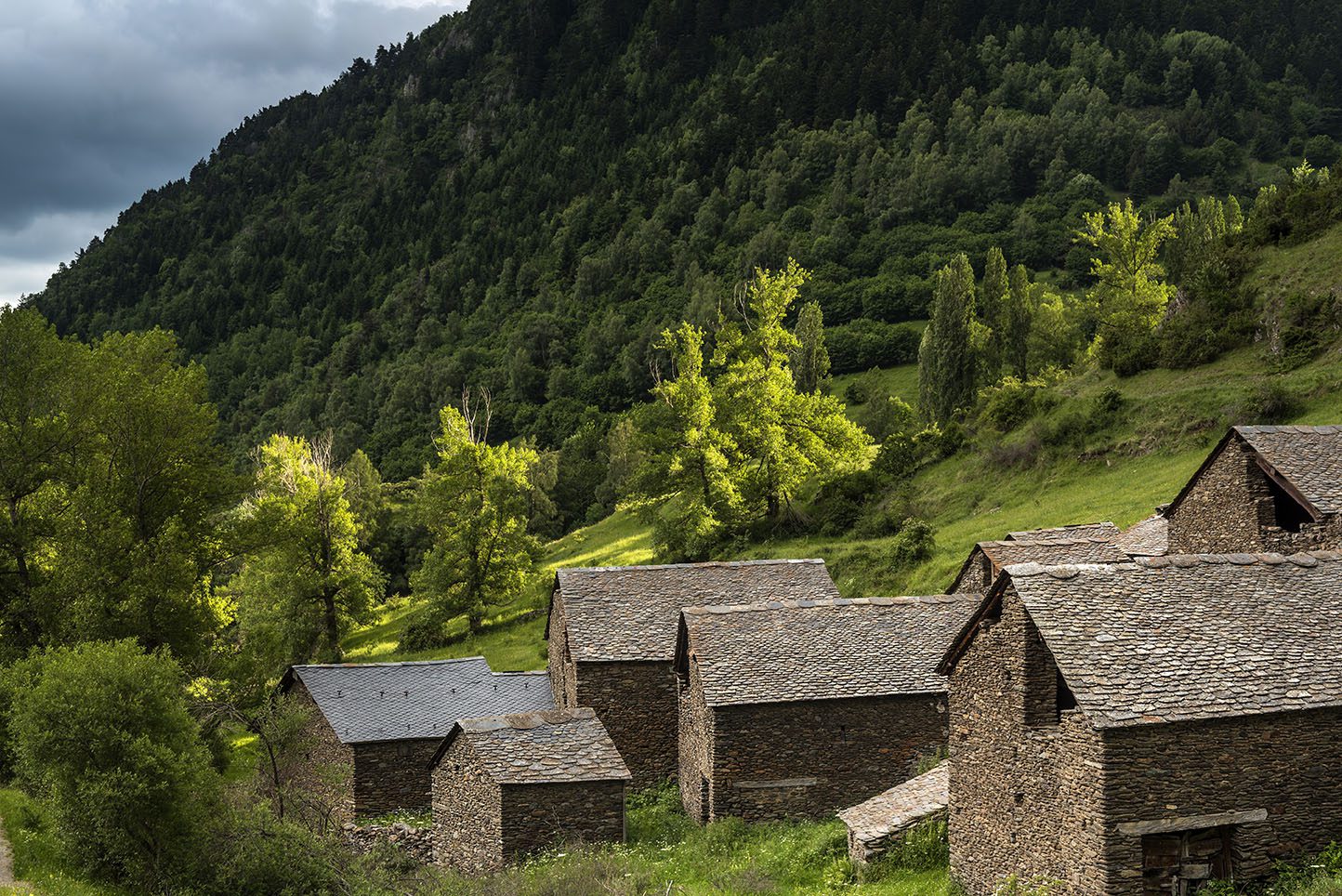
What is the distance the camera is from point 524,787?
27312 millimetres

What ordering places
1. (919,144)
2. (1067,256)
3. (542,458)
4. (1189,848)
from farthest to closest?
(919,144) < (1067,256) < (542,458) < (1189,848)

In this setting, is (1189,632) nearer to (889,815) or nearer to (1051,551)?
(889,815)

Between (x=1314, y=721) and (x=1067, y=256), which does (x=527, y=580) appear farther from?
(x=1067, y=256)

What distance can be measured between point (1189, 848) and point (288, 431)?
611ft

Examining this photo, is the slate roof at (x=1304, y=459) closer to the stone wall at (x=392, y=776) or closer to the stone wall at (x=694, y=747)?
the stone wall at (x=694, y=747)

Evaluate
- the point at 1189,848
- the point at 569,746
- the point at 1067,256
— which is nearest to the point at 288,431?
the point at 1067,256

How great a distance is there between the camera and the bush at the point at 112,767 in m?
24.2

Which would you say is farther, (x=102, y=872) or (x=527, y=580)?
(x=527, y=580)

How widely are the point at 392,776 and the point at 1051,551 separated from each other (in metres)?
21.1

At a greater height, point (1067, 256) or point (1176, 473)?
point (1067, 256)

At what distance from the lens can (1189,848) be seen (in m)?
17.6

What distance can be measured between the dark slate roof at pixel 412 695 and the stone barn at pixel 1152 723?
21177mm

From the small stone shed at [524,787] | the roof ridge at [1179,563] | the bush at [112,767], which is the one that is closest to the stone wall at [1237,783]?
the roof ridge at [1179,563]

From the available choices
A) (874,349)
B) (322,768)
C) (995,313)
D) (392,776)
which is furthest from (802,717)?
(874,349)
